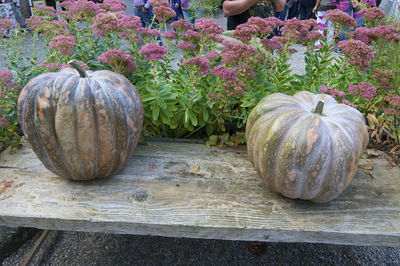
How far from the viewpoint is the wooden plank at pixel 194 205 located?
1405 mm

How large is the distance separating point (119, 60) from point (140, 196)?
0.83 meters

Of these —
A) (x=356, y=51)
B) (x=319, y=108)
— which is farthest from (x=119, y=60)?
(x=356, y=51)

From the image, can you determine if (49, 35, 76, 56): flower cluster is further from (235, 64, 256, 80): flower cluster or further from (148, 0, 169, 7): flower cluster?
(235, 64, 256, 80): flower cluster

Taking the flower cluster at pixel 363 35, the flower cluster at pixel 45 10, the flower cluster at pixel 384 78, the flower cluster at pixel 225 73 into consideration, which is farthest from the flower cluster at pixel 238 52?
the flower cluster at pixel 45 10

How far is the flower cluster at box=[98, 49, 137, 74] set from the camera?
5.63 feet

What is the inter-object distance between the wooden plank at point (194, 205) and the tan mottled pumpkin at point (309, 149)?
0.14 metres

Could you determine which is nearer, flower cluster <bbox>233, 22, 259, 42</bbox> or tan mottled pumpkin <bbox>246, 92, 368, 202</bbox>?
tan mottled pumpkin <bbox>246, 92, 368, 202</bbox>

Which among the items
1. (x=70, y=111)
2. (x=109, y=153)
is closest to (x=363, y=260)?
(x=109, y=153)

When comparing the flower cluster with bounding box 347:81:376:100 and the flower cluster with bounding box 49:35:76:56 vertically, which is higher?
the flower cluster with bounding box 49:35:76:56

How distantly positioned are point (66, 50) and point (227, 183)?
49.3 inches

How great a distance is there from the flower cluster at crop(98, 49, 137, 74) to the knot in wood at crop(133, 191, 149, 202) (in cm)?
76

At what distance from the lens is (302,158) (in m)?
1.37

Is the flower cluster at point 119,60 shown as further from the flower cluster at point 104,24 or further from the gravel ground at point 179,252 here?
the gravel ground at point 179,252

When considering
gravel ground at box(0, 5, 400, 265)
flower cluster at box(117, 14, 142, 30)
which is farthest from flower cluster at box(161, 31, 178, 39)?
gravel ground at box(0, 5, 400, 265)
